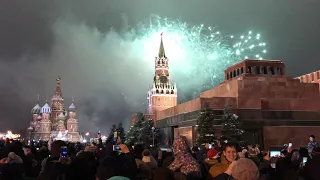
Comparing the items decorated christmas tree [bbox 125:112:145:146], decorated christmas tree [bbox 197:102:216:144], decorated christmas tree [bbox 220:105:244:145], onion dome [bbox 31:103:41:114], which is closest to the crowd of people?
decorated christmas tree [bbox 220:105:244:145]

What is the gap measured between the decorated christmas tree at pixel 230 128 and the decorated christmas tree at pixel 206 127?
964 millimetres

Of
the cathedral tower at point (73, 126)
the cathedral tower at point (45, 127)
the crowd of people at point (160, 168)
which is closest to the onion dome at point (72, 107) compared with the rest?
the cathedral tower at point (73, 126)

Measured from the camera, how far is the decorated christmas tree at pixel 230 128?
88.5 feet

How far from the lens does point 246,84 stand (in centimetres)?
3259

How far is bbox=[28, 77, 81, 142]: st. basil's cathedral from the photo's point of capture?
9594cm

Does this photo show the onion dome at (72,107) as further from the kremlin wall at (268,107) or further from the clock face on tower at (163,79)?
the kremlin wall at (268,107)

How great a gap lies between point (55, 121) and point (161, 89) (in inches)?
1400

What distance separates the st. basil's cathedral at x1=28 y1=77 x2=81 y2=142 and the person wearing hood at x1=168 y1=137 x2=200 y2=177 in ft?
290

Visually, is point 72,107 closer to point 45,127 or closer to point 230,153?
point 45,127

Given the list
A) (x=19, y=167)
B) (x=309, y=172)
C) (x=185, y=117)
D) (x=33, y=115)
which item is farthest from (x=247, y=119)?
(x=33, y=115)

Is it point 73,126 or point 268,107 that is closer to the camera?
point 268,107

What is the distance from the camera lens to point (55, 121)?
104 m

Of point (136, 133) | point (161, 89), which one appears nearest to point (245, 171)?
point (136, 133)

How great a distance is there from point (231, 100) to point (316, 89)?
9.46 meters
